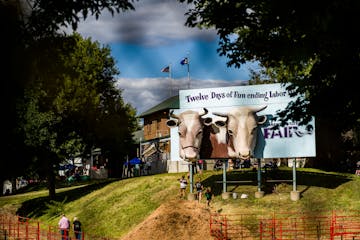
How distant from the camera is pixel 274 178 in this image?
45344 mm

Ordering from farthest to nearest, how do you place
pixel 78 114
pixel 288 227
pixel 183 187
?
pixel 78 114
pixel 183 187
pixel 288 227

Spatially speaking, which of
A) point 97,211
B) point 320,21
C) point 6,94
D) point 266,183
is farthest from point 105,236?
point 320,21

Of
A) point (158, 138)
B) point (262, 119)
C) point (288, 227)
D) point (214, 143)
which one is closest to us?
point (288, 227)

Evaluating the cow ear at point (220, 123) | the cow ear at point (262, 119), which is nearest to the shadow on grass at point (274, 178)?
the cow ear at point (220, 123)

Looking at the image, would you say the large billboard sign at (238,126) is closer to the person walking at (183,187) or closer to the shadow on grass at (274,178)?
the shadow on grass at (274,178)

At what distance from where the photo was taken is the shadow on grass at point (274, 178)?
42.2 metres

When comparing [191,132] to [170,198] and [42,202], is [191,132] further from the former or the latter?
[42,202]

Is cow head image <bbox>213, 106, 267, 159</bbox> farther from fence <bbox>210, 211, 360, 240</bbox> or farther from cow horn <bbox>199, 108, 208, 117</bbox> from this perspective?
fence <bbox>210, 211, 360, 240</bbox>

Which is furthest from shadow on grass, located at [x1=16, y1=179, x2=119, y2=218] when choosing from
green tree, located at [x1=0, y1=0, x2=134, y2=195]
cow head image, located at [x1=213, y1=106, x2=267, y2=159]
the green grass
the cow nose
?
green tree, located at [x1=0, y1=0, x2=134, y2=195]

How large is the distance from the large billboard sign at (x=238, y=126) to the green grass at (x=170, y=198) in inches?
117

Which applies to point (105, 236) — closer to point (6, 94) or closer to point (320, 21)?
point (6, 94)

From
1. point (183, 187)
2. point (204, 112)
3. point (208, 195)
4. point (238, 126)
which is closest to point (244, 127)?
point (238, 126)

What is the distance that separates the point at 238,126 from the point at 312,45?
2224 centimetres

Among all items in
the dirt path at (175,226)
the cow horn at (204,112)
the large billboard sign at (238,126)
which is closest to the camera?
the dirt path at (175,226)
